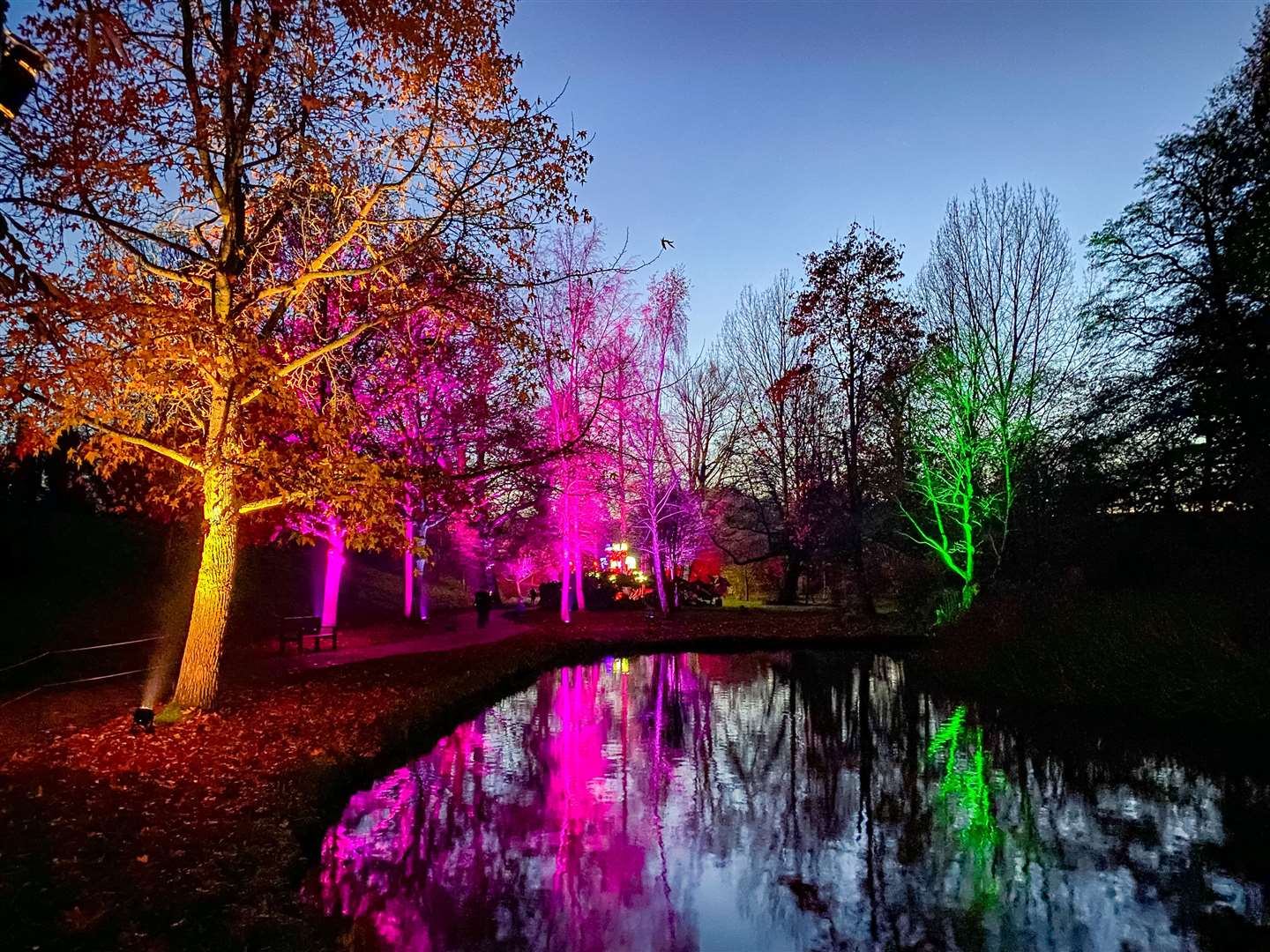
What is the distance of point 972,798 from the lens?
9.18m

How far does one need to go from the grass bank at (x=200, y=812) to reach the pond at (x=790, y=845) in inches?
19.6

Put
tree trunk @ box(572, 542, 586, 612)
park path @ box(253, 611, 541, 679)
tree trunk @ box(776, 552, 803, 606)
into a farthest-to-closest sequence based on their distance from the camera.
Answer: tree trunk @ box(776, 552, 803, 606)
tree trunk @ box(572, 542, 586, 612)
park path @ box(253, 611, 541, 679)

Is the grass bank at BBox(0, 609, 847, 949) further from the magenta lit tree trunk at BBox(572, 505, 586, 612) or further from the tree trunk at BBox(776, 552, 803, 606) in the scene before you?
the tree trunk at BBox(776, 552, 803, 606)

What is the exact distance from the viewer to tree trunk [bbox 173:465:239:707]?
10.2 m

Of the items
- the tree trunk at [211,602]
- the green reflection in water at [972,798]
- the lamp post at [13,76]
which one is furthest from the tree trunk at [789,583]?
the lamp post at [13,76]

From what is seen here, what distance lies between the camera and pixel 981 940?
5.57 meters

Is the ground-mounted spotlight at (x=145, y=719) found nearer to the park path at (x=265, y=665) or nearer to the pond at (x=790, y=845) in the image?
the park path at (x=265, y=665)

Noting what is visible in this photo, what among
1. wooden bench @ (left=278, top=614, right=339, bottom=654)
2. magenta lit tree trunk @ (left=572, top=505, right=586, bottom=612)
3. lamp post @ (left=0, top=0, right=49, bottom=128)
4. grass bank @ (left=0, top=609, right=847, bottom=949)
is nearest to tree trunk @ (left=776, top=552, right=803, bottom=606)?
magenta lit tree trunk @ (left=572, top=505, right=586, bottom=612)

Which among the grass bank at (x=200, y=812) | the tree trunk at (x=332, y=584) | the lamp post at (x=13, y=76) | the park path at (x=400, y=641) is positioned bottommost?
the grass bank at (x=200, y=812)

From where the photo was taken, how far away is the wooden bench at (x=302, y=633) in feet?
61.7

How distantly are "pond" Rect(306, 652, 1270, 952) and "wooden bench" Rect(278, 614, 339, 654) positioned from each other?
327 inches

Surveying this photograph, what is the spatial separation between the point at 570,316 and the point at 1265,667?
70.6 ft

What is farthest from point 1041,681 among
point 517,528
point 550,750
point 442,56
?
point 517,528

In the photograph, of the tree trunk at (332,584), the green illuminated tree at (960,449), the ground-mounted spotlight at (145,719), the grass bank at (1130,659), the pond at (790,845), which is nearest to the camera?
the pond at (790,845)
